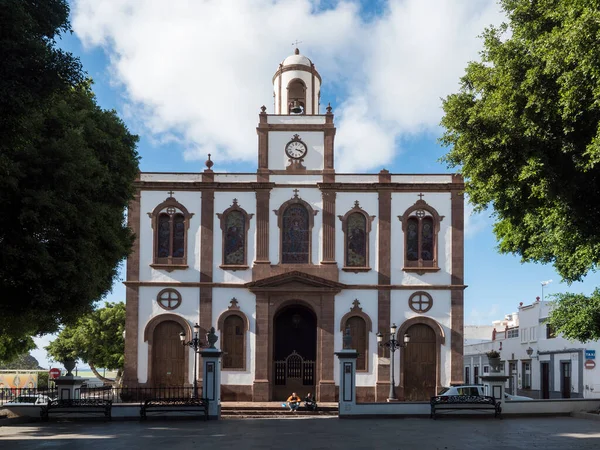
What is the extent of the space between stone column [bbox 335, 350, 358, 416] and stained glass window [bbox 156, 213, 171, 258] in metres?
12.2

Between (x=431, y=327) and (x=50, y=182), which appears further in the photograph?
(x=431, y=327)

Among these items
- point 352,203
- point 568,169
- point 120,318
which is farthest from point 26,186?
point 120,318

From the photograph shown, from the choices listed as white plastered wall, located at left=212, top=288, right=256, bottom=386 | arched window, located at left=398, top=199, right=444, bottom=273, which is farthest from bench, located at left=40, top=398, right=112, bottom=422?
arched window, located at left=398, top=199, right=444, bottom=273

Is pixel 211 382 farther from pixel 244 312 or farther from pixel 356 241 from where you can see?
pixel 356 241

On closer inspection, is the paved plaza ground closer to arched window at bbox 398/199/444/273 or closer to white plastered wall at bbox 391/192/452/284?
white plastered wall at bbox 391/192/452/284

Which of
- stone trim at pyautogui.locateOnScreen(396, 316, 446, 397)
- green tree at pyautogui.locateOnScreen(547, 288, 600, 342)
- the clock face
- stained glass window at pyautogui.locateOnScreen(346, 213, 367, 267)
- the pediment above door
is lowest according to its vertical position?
stone trim at pyautogui.locateOnScreen(396, 316, 446, 397)

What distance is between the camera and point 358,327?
31.5 metres

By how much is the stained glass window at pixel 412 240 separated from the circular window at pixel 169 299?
34.7ft

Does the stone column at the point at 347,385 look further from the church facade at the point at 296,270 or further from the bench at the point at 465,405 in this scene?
the church facade at the point at 296,270

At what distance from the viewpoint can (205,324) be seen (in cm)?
3145

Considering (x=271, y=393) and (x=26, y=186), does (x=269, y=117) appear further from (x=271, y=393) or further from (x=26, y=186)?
(x=26, y=186)

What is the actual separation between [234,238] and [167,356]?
6057mm

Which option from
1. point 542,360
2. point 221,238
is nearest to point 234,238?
point 221,238

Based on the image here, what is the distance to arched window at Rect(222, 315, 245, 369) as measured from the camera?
31250 millimetres
